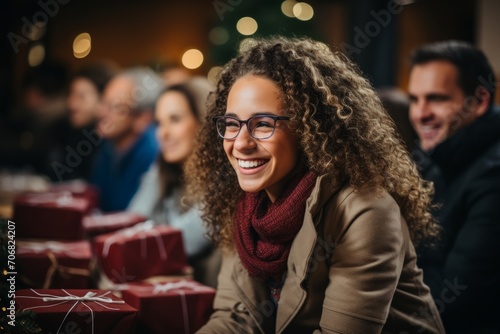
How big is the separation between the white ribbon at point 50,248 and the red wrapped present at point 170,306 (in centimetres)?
44

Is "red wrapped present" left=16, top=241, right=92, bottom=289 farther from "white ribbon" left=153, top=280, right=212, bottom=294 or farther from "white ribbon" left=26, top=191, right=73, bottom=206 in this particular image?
"white ribbon" left=26, top=191, right=73, bottom=206

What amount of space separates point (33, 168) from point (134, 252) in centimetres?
491

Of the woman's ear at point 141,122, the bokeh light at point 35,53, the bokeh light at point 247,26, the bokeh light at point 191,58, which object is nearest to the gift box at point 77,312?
the woman's ear at point 141,122

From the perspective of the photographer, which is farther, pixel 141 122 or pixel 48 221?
pixel 141 122

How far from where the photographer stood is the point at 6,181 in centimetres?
529

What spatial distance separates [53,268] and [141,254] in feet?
1.19

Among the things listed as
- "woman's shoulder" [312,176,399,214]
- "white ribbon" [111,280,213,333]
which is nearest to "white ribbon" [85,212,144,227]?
"white ribbon" [111,280,213,333]

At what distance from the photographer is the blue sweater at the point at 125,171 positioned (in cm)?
462

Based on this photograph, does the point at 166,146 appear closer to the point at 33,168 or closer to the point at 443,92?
the point at 443,92

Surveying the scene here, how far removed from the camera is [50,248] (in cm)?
263

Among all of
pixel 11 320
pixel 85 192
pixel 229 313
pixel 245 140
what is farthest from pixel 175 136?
pixel 11 320

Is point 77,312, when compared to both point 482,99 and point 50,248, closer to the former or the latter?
point 50,248

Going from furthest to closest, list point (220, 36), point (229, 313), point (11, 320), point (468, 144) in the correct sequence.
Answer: point (220, 36), point (468, 144), point (229, 313), point (11, 320)

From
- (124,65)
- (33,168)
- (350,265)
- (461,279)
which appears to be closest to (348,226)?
(350,265)
